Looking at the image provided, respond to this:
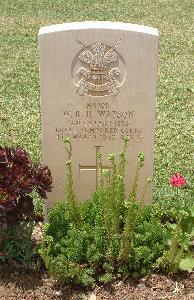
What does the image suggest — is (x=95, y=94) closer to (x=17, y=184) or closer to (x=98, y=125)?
(x=98, y=125)

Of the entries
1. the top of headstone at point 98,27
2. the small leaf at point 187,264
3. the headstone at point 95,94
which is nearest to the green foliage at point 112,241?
the small leaf at point 187,264

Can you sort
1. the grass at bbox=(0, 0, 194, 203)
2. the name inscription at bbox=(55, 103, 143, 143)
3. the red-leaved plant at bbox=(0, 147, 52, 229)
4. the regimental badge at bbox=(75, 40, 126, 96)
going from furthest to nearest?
the grass at bbox=(0, 0, 194, 203) < the name inscription at bbox=(55, 103, 143, 143) < the regimental badge at bbox=(75, 40, 126, 96) < the red-leaved plant at bbox=(0, 147, 52, 229)

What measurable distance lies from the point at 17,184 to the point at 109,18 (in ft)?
25.5

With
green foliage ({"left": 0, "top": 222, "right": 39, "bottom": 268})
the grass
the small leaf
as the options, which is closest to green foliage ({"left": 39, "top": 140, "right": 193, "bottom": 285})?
the small leaf

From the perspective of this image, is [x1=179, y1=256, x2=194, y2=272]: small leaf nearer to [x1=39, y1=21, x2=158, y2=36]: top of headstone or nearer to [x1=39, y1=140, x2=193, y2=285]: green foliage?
[x1=39, y1=140, x2=193, y2=285]: green foliage

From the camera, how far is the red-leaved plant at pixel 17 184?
3.62 metres

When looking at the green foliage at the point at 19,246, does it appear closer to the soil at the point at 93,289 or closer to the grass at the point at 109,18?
the soil at the point at 93,289

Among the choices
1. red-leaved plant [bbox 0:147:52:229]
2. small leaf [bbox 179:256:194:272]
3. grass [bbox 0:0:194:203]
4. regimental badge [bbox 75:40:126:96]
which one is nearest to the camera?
red-leaved plant [bbox 0:147:52:229]

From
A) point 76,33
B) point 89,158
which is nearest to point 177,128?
point 89,158

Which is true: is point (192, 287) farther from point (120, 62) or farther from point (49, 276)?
point (120, 62)

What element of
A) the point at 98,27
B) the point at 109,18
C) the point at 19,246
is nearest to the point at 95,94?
the point at 98,27

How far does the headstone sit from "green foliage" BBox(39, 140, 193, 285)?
0.25 m

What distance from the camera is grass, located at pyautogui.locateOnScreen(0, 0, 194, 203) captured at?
19.0 feet

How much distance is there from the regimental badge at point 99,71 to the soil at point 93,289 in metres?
1.25
